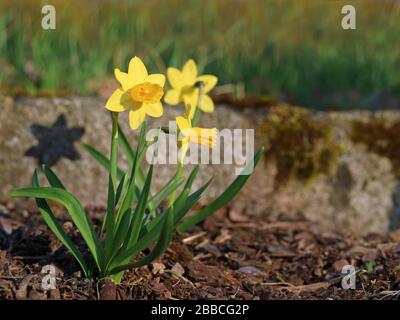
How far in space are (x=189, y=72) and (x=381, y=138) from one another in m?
1.25

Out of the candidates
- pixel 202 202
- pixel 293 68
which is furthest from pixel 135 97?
pixel 293 68

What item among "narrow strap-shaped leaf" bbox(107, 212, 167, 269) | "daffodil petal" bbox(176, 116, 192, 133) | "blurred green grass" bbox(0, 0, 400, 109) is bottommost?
"narrow strap-shaped leaf" bbox(107, 212, 167, 269)

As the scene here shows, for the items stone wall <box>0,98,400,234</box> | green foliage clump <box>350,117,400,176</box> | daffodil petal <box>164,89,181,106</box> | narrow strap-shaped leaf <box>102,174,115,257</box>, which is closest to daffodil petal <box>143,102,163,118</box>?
narrow strap-shaped leaf <box>102,174,115,257</box>

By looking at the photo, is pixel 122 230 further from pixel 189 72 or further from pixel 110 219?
pixel 189 72

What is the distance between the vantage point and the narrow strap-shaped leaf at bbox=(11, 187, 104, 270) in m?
2.11

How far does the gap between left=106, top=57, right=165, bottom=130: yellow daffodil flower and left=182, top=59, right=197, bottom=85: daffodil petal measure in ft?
1.55

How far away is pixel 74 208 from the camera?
2.19 m

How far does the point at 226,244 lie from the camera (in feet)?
9.57

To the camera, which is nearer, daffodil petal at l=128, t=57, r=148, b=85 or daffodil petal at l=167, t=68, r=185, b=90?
daffodil petal at l=128, t=57, r=148, b=85

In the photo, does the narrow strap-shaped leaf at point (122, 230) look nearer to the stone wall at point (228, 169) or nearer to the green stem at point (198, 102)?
the green stem at point (198, 102)

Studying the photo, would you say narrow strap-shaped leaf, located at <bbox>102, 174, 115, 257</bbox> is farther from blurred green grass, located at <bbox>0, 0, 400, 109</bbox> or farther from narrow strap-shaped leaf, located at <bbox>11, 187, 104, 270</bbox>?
blurred green grass, located at <bbox>0, 0, 400, 109</bbox>

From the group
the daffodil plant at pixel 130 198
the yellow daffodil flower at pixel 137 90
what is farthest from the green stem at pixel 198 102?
the yellow daffodil flower at pixel 137 90
